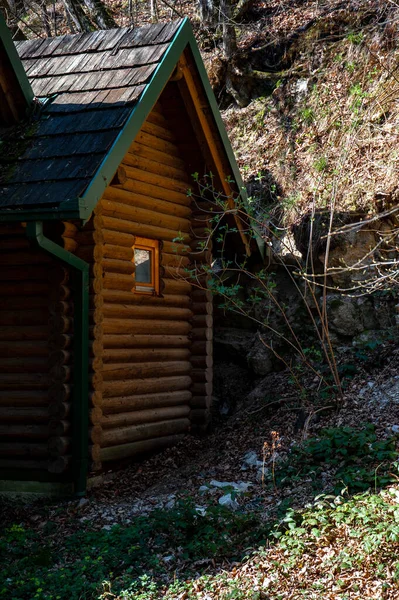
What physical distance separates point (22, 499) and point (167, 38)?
6.06 meters

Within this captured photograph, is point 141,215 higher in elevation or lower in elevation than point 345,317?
higher

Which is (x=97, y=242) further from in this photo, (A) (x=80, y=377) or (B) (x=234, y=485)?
(B) (x=234, y=485)

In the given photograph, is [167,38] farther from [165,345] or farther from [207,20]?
[207,20]

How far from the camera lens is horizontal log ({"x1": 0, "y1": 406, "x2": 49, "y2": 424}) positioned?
8.56 metres

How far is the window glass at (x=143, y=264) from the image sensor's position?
10336mm

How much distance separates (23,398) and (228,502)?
289 centimetres

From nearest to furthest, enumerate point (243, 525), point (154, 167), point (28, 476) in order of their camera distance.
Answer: point (243, 525) → point (28, 476) → point (154, 167)

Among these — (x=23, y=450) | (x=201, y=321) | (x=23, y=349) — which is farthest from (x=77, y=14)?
(x=23, y=450)

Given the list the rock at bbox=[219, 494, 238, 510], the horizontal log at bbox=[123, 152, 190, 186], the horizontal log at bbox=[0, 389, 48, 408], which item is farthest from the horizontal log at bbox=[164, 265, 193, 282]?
the rock at bbox=[219, 494, 238, 510]

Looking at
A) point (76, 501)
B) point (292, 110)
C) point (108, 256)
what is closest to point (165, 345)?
point (108, 256)

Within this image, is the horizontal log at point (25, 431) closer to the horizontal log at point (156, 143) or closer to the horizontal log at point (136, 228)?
the horizontal log at point (136, 228)

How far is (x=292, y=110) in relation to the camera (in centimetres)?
1398

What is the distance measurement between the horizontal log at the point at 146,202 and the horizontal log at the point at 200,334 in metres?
1.76

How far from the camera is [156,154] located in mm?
10312
